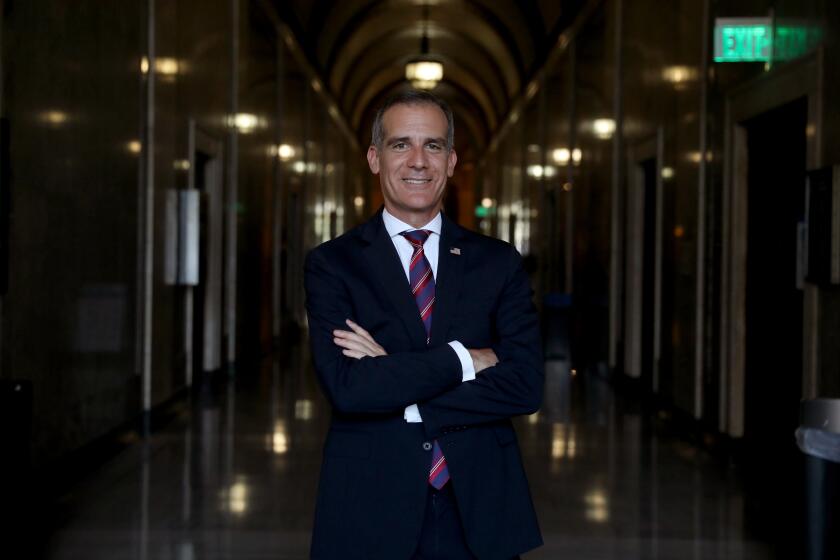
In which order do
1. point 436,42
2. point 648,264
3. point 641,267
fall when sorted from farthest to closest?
point 436,42, point 641,267, point 648,264

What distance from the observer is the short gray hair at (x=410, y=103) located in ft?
6.26

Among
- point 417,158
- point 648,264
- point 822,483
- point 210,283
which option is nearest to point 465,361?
point 417,158

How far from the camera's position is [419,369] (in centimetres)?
187

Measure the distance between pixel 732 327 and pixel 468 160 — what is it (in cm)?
3245

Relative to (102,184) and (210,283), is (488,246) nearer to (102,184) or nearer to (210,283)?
(102,184)

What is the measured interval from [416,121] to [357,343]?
0.42 m

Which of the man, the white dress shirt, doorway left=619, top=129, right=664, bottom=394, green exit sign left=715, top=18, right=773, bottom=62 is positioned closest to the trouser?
the man

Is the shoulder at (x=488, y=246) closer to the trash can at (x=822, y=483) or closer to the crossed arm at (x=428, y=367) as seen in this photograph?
the crossed arm at (x=428, y=367)

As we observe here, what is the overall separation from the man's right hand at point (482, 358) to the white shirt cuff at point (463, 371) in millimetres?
16

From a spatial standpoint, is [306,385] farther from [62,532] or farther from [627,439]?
[62,532]

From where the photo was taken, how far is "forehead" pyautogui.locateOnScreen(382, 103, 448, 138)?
1.90m

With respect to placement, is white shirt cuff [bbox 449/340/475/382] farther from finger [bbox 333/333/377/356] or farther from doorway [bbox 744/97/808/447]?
doorway [bbox 744/97/808/447]

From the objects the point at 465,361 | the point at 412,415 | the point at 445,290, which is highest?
the point at 445,290

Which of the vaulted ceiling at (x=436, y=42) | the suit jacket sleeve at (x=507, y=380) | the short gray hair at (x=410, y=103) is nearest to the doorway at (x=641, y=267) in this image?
the vaulted ceiling at (x=436, y=42)
